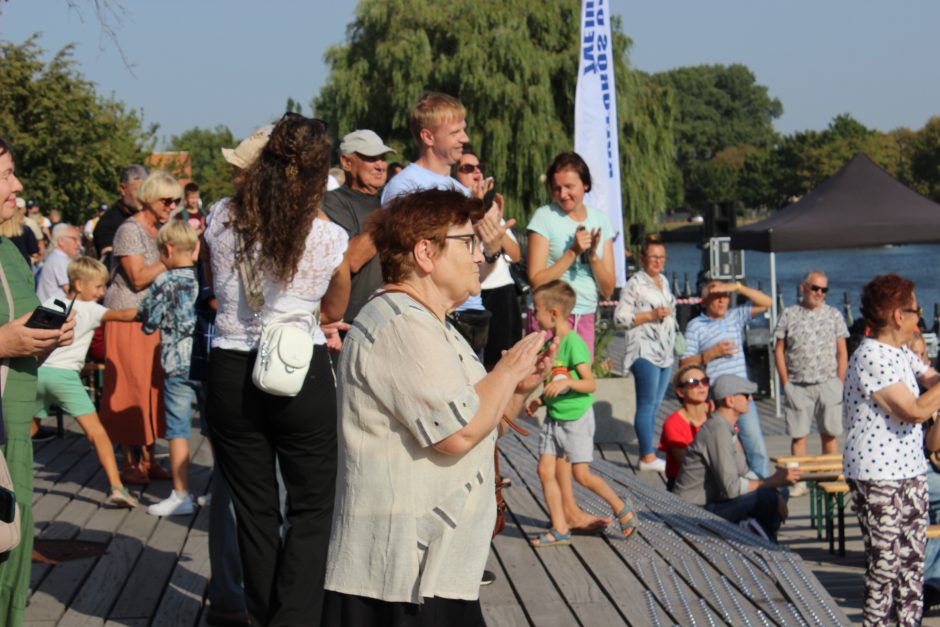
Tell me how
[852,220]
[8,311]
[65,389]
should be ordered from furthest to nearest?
1. [852,220]
2. [65,389]
3. [8,311]

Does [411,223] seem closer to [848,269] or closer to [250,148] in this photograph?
[250,148]

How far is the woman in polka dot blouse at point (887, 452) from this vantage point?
5.83m

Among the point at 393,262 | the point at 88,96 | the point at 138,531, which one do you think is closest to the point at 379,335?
the point at 393,262

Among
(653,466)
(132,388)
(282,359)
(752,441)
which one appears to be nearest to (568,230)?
(752,441)

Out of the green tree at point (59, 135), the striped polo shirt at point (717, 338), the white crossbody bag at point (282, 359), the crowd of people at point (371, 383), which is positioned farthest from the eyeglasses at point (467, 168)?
the green tree at point (59, 135)

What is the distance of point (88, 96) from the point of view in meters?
27.5

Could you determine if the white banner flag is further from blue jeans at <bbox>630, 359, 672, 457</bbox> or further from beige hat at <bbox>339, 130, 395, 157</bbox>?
beige hat at <bbox>339, 130, 395, 157</bbox>

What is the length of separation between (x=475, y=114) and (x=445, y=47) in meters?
2.25

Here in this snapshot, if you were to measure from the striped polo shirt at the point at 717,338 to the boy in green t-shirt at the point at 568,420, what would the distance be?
348 centimetres

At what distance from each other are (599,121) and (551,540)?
25.0ft

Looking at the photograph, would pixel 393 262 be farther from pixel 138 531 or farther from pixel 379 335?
pixel 138 531

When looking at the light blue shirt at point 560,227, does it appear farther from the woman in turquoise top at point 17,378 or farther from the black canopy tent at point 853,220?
the black canopy tent at point 853,220

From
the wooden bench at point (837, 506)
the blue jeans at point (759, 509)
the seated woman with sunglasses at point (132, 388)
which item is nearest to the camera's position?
the blue jeans at point (759, 509)

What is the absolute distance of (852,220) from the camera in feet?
48.3
